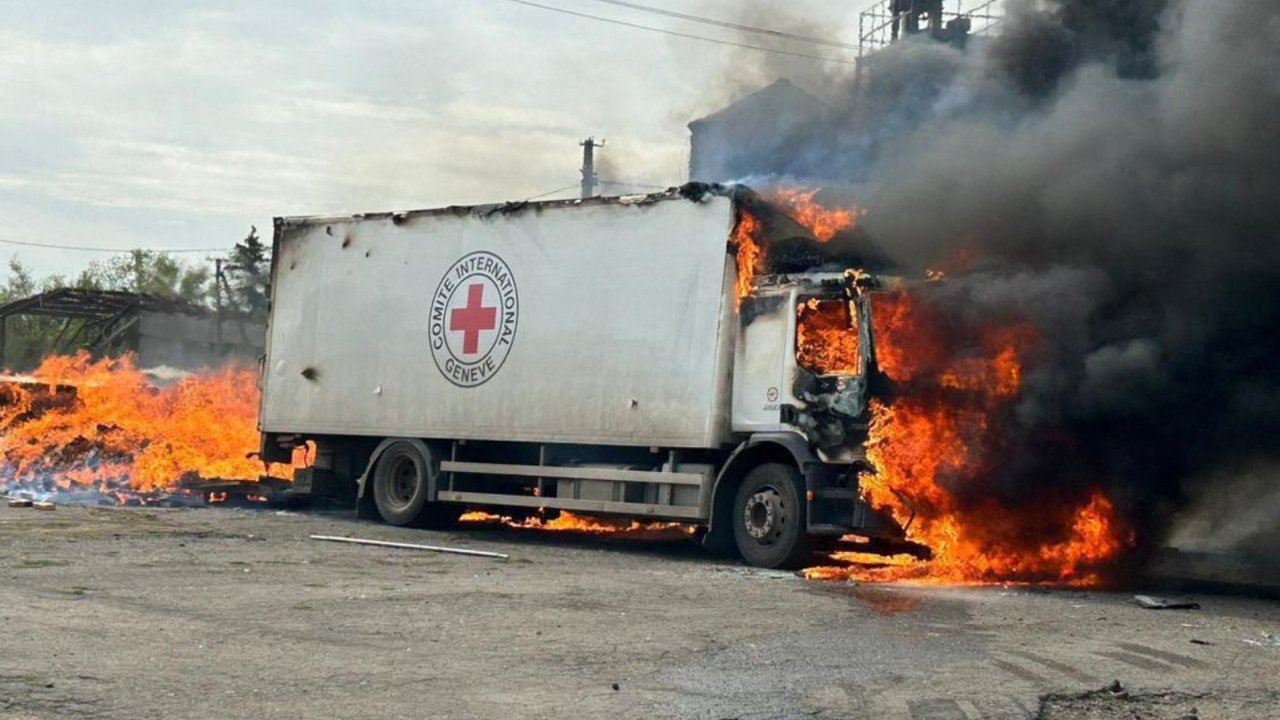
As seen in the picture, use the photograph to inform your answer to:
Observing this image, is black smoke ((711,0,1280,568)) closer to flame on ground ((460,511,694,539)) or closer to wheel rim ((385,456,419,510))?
flame on ground ((460,511,694,539))

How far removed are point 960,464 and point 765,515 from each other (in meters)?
1.97

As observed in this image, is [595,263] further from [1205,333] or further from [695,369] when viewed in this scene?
[1205,333]

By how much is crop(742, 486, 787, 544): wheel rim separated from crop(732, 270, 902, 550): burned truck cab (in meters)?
0.46

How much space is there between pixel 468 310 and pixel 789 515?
5198 millimetres

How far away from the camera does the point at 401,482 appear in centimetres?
1703

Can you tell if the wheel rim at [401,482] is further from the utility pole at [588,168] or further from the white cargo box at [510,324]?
the utility pole at [588,168]

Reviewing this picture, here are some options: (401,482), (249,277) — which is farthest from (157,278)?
(401,482)

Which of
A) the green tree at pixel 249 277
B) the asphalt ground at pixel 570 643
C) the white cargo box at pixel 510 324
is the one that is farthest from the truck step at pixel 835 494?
the green tree at pixel 249 277

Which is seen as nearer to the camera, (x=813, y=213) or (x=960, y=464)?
(x=960, y=464)

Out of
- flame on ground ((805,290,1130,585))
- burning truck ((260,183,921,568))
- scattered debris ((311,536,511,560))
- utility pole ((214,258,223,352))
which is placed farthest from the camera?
utility pole ((214,258,223,352))

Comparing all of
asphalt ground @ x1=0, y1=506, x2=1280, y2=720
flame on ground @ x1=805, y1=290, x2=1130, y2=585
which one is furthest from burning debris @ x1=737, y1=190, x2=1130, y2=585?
asphalt ground @ x1=0, y1=506, x2=1280, y2=720

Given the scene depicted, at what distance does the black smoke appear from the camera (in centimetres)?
1162

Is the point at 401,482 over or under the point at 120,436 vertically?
under

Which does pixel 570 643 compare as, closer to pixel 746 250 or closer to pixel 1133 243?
pixel 746 250
